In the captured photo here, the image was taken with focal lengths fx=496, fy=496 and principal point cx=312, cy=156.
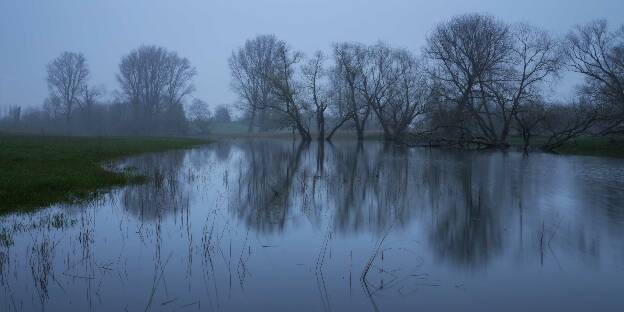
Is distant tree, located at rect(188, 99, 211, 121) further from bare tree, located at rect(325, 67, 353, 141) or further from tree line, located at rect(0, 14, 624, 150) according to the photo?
bare tree, located at rect(325, 67, 353, 141)

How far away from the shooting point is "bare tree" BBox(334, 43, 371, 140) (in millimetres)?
49625

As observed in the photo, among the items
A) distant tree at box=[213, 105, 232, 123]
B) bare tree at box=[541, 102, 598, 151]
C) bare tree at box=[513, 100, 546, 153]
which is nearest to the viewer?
bare tree at box=[541, 102, 598, 151]

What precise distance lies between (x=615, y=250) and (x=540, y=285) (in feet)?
7.07

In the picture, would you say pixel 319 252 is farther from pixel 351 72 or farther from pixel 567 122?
pixel 351 72

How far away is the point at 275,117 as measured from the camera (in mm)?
55000

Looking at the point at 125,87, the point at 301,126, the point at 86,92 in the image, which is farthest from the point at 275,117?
the point at 86,92

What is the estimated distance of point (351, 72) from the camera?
162ft

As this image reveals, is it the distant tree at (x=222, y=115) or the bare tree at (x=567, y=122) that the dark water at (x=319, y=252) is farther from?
the distant tree at (x=222, y=115)

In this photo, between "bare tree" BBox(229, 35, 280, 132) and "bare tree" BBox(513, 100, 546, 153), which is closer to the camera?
"bare tree" BBox(513, 100, 546, 153)

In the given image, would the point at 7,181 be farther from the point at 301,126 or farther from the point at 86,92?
the point at 86,92

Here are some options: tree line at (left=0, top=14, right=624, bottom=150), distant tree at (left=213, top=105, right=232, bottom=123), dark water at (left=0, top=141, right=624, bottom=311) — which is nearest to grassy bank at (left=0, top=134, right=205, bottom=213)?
dark water at (left=0, top=141, right=624, bottom=311)

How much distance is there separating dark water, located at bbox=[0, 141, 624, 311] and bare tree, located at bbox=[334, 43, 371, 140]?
128 feet

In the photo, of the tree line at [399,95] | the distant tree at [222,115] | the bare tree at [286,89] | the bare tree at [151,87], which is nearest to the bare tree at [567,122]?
the tree line at [399,95]

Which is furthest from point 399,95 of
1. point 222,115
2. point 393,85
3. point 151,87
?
point 222,115
